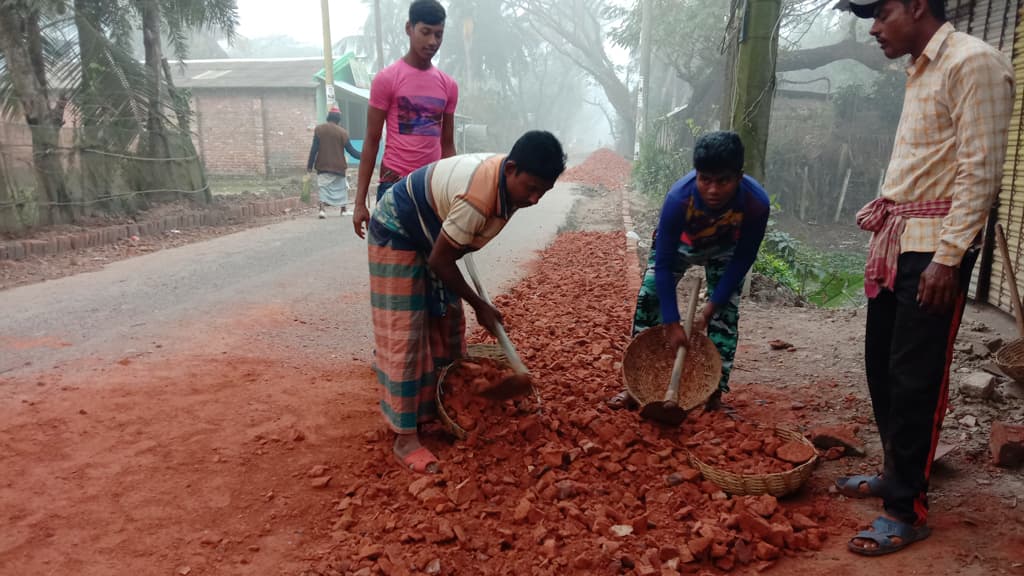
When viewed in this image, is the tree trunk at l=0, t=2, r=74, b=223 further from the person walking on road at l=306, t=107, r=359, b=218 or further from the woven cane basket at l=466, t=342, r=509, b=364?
the woven cane basket at l=466, t=342, r=509, b=364

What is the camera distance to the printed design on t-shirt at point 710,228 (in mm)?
3016

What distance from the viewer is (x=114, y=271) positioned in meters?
6.71

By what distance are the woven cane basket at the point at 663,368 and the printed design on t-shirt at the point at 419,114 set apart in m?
1.62

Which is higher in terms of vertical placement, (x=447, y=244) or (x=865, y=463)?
(x=447, y=244)

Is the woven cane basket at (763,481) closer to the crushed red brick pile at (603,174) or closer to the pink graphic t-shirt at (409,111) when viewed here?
the pink graphic t-shirt at (409,111)

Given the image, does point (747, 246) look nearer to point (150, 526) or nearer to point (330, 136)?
point (150, 526)

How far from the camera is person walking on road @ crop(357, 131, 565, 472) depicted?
2.47m

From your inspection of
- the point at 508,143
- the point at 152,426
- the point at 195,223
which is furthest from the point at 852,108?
the point at 508,143

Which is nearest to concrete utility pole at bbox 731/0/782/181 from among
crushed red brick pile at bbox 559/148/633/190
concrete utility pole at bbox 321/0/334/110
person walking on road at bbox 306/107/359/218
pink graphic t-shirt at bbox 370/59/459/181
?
pink graphic t-shirt at bbox 370/59/459/181

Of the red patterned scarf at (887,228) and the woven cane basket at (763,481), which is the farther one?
the woven cane basket at (763,481)

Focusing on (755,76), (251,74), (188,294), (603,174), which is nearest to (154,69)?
(188,294)

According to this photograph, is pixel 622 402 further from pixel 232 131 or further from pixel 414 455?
pixel 232 131

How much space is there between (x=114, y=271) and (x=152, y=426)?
425 centimetres

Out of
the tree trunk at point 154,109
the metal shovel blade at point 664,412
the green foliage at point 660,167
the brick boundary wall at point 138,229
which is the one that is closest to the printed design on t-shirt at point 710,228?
the metal shovel blade at point 664,412
